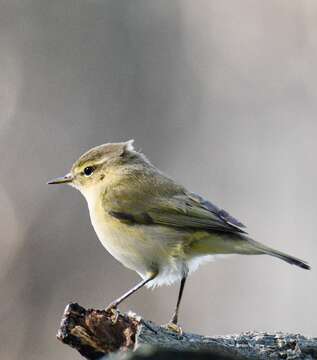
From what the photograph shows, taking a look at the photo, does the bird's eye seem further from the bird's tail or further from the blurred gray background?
the blurred gray background

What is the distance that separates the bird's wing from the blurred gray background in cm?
253

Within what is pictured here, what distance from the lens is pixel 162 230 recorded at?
530 centimetres

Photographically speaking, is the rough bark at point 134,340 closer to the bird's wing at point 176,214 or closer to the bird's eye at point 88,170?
the bird's wing at point 176,214

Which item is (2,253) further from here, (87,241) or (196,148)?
(196,148)

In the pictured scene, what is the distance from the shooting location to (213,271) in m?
8.62

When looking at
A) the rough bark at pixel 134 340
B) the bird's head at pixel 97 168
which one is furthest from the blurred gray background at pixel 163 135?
the rough bark at pixel 134 340

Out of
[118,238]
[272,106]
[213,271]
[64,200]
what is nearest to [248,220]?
[213,271]

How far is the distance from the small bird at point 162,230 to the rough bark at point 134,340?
976 millimetres

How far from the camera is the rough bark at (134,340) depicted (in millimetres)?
3877

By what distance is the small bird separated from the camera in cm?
525

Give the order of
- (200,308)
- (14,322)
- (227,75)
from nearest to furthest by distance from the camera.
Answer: (14,322), (200,308), (227,75)

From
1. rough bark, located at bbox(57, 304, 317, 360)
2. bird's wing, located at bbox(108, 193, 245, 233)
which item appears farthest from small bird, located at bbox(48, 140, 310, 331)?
rough bark, located at bbox(57, 304, 317, 360)

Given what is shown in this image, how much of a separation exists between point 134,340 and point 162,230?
1491mm

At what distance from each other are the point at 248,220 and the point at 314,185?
797 mm
